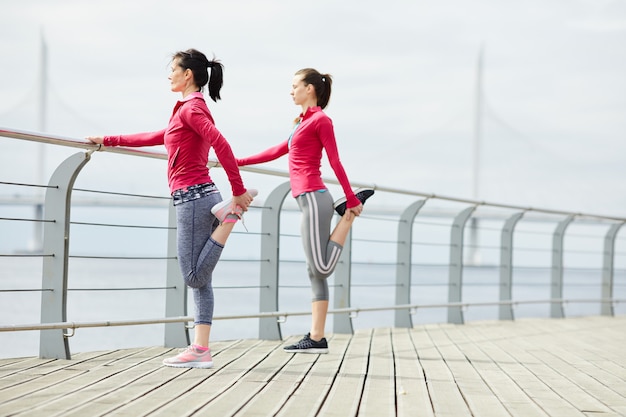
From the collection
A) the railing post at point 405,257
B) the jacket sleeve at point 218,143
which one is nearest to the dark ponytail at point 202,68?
the jacket sleeve at point 218,143

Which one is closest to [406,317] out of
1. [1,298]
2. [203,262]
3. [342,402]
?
[203,262]

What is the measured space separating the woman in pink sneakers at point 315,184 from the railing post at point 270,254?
0.62 metres

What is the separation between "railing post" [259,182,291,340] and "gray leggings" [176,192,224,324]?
119 cm

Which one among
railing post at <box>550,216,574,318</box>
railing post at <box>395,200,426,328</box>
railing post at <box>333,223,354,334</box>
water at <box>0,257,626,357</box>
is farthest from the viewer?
water at <box>0,257,626,357</box>

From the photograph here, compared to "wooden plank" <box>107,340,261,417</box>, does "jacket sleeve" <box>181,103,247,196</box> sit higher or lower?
higher

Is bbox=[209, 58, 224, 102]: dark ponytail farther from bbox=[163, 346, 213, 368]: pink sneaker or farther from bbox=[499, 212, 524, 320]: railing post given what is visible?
bbox=[499, 212, 524, 320]: railing post

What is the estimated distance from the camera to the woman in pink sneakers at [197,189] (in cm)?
284

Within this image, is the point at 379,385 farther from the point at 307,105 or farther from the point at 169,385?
the point at 307,105

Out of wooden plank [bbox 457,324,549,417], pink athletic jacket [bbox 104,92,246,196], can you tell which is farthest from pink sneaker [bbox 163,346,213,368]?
wooden plank [bbox 457,324,549,417]

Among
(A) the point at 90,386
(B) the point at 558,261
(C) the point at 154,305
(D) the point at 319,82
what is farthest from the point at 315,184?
(C) the point at 154,305

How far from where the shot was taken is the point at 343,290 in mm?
4641

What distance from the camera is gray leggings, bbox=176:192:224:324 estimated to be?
2879 mm

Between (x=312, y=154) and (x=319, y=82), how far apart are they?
28cm

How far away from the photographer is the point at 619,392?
9.30 ft
